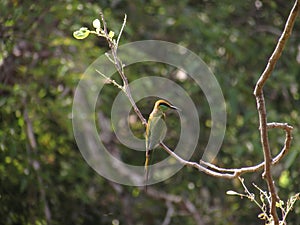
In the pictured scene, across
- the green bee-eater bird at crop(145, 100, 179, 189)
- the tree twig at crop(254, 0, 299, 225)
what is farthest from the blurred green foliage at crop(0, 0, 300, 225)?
the tree twig at crop(254, 0, 299, 225)

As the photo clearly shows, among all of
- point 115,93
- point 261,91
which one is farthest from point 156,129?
point 115,93

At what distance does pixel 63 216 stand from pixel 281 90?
196 cm

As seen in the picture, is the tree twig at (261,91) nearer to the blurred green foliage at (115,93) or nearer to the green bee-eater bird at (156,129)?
the green bee-eater bird at (156,129)

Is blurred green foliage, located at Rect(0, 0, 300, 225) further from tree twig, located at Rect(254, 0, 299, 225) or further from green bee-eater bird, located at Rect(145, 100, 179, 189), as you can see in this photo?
tree twig, located at Rect(254, 0, 299, 225)

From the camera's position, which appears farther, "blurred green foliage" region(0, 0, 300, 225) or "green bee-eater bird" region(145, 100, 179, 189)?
"blurred green foliage" region(0, 0, 300, 225)

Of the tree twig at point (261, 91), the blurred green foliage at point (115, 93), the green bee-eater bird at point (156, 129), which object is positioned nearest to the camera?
the tree twig at point (261, 91)

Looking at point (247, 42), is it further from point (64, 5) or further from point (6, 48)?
point (6, 48)

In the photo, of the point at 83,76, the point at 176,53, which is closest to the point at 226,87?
the point at 176,53

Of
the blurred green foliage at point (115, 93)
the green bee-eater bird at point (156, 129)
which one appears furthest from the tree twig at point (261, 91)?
the blurred green foliage at point (115, 93)

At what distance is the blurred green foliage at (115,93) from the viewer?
4.22 meters

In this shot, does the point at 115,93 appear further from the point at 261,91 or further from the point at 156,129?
the point at 261,91

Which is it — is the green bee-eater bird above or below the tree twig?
below

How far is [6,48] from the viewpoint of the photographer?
4074mm

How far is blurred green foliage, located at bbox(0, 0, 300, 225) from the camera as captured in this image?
166 inches
